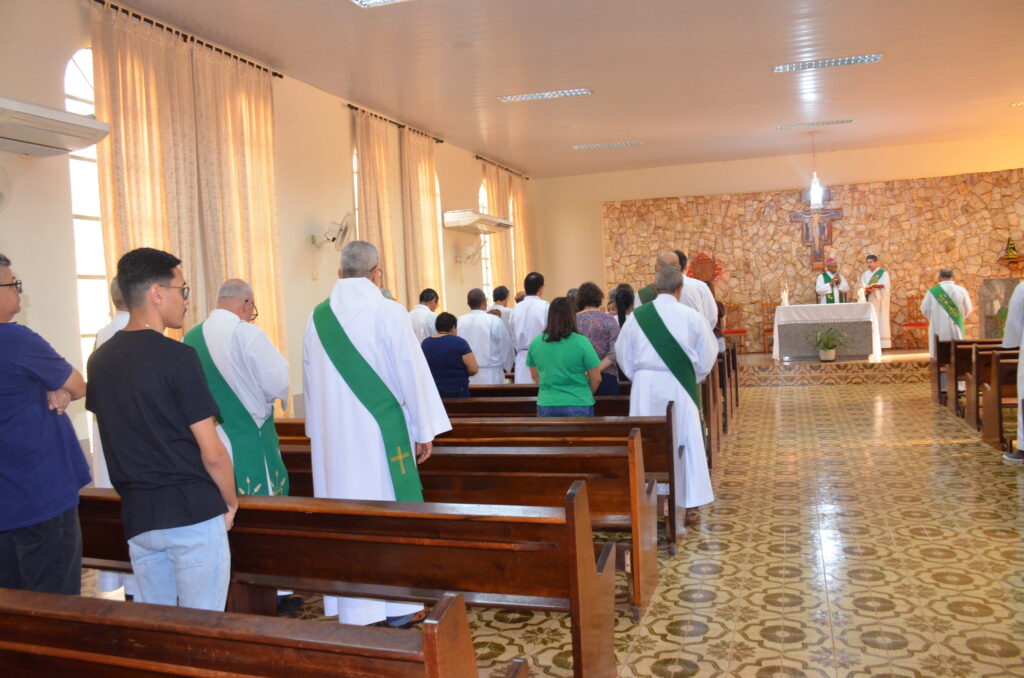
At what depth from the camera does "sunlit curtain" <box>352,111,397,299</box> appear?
9867mm

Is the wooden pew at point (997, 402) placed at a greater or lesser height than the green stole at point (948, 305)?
lesser

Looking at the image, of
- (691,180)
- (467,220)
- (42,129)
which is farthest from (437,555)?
(691,180)

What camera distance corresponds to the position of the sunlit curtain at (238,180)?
23.3ft

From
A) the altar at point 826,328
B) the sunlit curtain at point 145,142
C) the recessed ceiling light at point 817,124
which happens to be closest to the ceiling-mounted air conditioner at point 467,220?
the recessed ceiling light at point 817,124

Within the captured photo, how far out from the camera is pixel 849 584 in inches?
156

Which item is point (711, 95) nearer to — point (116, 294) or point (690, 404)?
point (690, 404)

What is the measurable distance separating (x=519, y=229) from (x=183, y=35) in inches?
362

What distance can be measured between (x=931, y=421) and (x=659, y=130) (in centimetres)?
611

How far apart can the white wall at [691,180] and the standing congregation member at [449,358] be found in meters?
10.9

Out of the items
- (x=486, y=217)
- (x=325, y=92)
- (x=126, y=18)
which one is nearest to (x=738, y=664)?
(x=126, y=18)

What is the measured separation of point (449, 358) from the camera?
19.5 ft

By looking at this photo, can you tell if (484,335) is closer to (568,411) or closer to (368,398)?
(568,411)

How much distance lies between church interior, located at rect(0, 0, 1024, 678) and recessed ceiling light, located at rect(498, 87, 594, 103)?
47mm

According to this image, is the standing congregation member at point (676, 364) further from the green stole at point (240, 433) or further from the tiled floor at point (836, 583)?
the green stole at point (240, 433)
